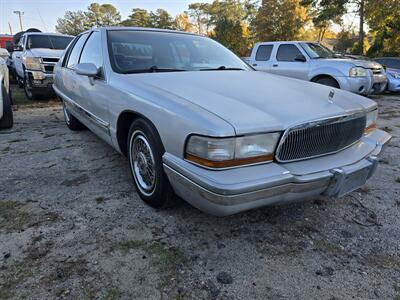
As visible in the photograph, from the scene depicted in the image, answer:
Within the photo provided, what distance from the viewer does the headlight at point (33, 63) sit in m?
7.37

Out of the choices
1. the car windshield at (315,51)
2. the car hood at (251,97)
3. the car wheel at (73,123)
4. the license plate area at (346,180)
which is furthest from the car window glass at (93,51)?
the car windshield at (315,51)

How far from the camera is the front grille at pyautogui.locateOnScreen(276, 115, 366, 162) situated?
200cm

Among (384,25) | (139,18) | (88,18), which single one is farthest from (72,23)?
(384,25)

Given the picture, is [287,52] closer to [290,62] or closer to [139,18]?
[290,62]

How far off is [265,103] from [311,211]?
3.60 feet

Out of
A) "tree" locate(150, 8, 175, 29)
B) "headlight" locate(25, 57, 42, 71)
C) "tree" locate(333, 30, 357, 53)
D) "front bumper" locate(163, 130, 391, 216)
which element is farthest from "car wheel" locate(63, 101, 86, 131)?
"tree" locate(150, 8, 175, 29)

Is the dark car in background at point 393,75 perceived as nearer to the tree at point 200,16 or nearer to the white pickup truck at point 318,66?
the white pickup truck at point 318,66

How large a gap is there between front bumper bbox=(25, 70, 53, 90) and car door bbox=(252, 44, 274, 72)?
5.55 meters

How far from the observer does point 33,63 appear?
739cm

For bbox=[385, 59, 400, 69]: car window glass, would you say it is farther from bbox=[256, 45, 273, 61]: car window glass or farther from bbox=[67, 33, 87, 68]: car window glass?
bbox=[67, 33, 87, 68]: car window glass

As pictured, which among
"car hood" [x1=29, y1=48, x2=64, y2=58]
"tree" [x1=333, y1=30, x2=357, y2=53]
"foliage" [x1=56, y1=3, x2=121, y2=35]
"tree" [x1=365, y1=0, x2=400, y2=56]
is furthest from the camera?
"foliage" [x1=56, y1=3, x2=121, y2=35]

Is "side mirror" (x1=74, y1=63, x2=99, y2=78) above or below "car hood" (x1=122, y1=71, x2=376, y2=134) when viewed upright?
above

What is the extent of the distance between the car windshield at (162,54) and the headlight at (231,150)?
1.33 meters

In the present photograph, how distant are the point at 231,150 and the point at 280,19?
2843cm
